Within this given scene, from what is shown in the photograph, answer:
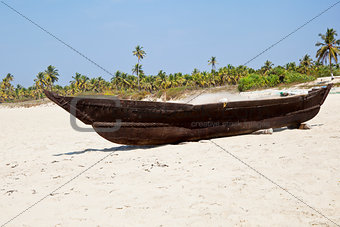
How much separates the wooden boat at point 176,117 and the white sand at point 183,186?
378 mm

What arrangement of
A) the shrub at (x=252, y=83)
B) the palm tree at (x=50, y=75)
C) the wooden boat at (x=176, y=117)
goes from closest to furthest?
the wooden boat at (x=176, y=117) → the shrub at (x=252, y=83) → the palm tree at (x=50, y=75)

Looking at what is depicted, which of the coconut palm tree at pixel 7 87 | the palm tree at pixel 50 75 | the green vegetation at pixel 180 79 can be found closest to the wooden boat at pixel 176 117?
the green vegetation at pixel 180 79

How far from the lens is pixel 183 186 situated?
2992 mm

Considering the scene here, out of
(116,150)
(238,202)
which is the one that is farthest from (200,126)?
(238,202)

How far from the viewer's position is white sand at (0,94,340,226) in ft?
7.48

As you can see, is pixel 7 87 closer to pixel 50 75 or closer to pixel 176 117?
pixel 50 75

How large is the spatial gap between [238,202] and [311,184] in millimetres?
1019

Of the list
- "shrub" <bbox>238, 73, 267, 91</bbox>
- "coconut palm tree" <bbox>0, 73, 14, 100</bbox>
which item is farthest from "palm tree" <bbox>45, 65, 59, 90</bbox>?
"shrub" <bbox>238, 73, 267, 91</bbox>

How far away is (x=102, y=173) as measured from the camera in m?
3.75

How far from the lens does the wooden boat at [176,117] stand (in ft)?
15.3

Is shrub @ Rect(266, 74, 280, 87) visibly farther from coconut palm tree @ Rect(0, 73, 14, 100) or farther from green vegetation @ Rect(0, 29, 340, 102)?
coconut palm tree @ Rect(0, 73, 14, 100)

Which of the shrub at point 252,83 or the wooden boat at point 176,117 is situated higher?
the shrub at point 252,83

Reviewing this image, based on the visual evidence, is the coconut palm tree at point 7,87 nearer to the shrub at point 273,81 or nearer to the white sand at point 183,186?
the shrub at point 273,81

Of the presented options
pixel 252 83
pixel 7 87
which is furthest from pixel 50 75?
pixel 252 83
